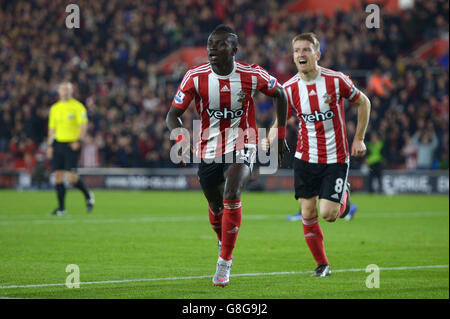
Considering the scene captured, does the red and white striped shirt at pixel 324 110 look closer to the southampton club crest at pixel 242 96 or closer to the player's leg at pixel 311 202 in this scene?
the player's leg at pixel 311 202

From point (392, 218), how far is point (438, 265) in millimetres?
6926

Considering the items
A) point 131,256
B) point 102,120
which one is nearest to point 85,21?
point 102,120

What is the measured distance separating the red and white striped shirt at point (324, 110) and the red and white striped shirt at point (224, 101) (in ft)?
1.59

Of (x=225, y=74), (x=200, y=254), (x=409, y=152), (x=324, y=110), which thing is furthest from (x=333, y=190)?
(x=409, y=152)

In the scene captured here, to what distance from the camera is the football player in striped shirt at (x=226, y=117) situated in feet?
25.6

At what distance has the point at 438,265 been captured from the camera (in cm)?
945

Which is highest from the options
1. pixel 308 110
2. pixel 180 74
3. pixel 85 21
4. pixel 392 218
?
pixel 85 21

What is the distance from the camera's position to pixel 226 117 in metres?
8.07

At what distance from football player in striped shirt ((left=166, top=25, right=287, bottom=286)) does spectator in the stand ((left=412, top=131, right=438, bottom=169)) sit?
16.6 meters

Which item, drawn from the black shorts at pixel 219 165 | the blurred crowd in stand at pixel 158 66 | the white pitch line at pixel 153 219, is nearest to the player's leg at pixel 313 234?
the black shorts at pixel 219 165

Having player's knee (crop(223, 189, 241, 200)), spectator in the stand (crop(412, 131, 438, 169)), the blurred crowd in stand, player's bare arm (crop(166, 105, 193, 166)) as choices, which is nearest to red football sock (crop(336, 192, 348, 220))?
player's knee (crop(223, 189, 241, 200))

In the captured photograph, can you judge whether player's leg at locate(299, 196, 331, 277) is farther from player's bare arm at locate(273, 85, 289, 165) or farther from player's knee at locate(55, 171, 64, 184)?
player's knee at locate(55, 171, 64, 184)

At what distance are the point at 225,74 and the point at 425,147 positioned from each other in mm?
17341
